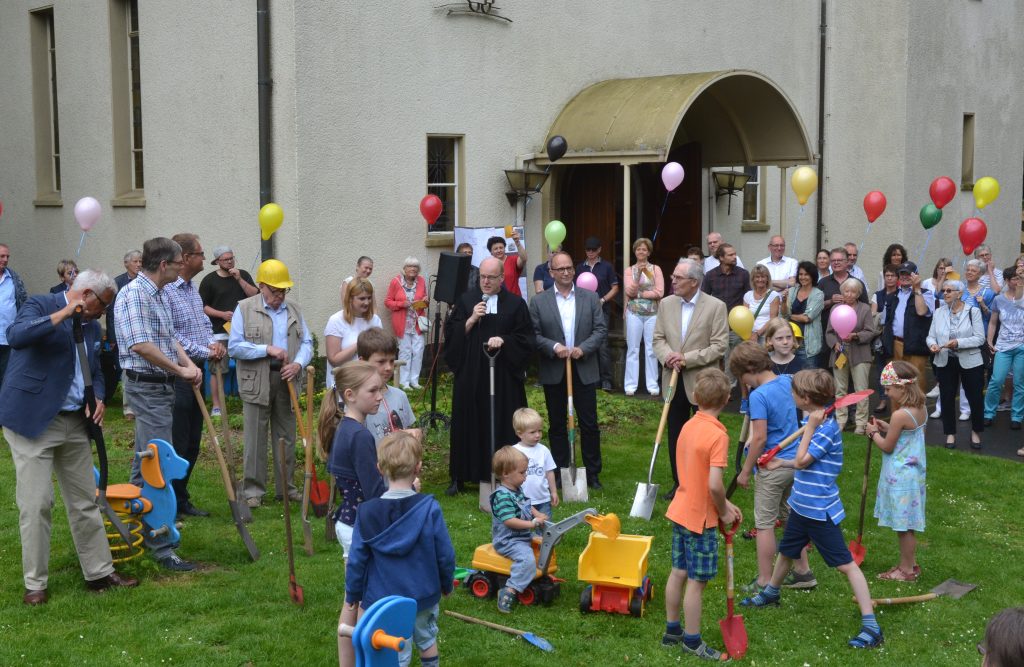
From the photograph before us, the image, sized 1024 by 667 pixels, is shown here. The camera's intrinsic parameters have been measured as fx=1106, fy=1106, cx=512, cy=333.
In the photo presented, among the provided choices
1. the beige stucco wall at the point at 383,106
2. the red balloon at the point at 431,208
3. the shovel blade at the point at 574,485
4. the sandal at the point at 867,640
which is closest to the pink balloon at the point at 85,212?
the beige stucco wall at the point at 383,106

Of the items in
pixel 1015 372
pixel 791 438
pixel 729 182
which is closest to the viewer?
pixel 791 438

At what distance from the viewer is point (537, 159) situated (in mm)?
15844

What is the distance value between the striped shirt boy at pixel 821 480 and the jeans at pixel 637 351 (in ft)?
25.1

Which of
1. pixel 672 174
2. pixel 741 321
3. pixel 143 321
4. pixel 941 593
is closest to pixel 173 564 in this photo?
pixel 143 321

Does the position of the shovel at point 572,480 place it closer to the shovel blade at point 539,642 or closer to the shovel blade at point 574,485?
the shovel blade at point 574,485

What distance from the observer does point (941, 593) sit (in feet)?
23.3

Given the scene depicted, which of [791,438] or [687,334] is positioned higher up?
[687,334]

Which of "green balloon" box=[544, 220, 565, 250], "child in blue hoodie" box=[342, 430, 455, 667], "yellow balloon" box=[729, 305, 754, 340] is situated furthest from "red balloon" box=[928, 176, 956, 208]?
"child in blue hoodie" box=[342, 430, 455, 667]

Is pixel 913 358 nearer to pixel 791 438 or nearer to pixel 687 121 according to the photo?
pixel 791 438

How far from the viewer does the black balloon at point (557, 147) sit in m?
15.1

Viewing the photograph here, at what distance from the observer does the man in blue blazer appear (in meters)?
6.25

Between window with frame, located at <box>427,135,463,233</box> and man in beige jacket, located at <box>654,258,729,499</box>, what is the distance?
664 centimetres

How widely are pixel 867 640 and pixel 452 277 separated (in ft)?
16.2

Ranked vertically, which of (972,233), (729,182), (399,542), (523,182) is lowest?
(399,542)
